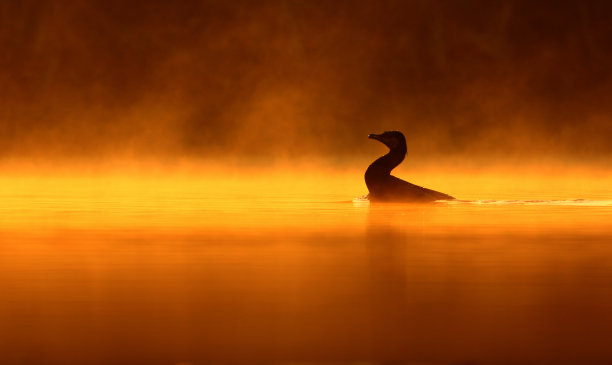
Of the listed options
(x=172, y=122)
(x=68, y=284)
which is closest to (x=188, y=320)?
(x=68, y=284)

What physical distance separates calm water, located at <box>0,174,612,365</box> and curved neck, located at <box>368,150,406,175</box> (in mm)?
4819

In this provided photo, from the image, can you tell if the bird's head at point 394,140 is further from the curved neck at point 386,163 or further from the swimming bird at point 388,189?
the swimming bird at point 388,189

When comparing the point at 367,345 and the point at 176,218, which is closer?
the point at 367,345

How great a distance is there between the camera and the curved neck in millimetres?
22438

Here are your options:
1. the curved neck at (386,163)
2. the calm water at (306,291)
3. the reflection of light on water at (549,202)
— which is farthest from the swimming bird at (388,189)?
the calm water at (306,291)

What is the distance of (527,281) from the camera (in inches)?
406

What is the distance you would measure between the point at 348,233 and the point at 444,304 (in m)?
5.95

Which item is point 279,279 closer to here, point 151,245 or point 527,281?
point 527,281

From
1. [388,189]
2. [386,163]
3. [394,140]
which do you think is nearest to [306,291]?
[388,189]

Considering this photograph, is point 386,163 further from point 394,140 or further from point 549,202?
point 549,202

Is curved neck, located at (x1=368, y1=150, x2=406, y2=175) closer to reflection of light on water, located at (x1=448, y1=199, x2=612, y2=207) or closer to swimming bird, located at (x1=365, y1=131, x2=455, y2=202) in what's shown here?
swimming bird, located at (x1=365, y1=131, x2=455, y2=202)

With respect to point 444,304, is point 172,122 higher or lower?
higher

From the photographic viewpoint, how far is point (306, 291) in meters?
9.77

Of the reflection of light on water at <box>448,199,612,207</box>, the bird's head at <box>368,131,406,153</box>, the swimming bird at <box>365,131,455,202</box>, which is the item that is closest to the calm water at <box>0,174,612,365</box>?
the reflection of light on water at <box>448,199,612,207</box>
